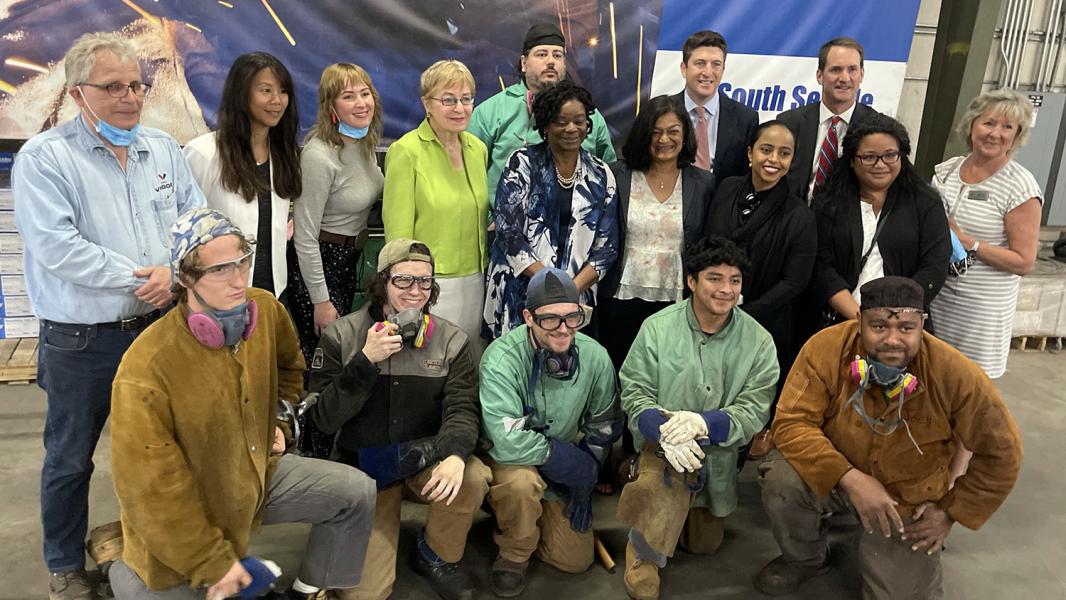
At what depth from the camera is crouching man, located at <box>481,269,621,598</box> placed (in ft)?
8.50

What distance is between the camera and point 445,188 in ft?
9.80

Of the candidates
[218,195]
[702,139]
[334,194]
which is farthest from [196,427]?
[702,139]

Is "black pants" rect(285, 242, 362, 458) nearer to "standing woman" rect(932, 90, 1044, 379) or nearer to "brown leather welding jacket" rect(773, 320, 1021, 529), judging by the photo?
"brown leather welding jacket" rect(773, 320, 1021, 529)

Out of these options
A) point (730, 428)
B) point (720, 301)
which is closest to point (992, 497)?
point (730, 428)

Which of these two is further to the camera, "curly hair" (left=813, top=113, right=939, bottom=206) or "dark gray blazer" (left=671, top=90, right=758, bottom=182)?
"dark gray blazer" (left=671, top=90, right=758, bottom=182)

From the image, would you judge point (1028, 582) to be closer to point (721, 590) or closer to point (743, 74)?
point (721, 590)

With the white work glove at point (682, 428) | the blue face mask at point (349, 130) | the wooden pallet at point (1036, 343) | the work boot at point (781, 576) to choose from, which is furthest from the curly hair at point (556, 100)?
the wooden pallet at point (1036, 343)

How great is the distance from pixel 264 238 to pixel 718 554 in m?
2.07

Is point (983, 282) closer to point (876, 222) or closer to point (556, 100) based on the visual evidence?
point (876, 222)

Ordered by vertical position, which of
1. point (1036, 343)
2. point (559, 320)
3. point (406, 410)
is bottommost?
point (1036, 343)

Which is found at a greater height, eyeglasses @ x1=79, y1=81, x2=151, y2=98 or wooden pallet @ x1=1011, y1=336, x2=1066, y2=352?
eyeglasses @ x1=79, y1=81, x2=151, y2=98

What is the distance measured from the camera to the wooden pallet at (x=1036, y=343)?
523 centimetres

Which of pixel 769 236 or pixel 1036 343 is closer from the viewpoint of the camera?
pixel 769 236

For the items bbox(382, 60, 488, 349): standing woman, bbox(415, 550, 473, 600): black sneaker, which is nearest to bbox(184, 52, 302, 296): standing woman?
bbox(382, 60, 488, 349): standing woman
